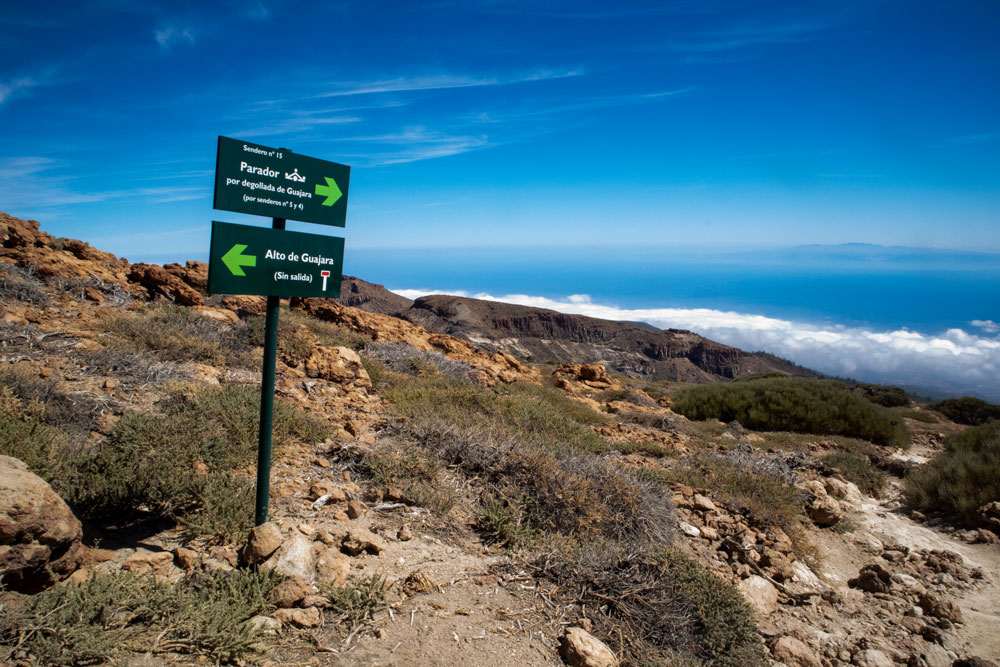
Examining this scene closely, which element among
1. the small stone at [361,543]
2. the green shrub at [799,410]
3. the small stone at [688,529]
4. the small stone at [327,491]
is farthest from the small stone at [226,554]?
the green shrub at [799,410]

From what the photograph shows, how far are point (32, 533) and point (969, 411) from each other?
89.8 feet

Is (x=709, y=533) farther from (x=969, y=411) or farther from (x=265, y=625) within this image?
(x=969, y=411)

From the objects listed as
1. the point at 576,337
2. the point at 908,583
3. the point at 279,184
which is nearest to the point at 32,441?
the point at 279,184

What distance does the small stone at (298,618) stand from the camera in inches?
125

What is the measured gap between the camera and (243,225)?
338cm

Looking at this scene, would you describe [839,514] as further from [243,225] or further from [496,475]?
[243,225]

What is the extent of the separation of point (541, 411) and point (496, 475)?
2932mm

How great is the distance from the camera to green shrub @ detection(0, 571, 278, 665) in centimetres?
245

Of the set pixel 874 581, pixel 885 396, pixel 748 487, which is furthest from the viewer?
pixel 885 396

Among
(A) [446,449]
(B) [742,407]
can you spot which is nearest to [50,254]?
(A) [446,449]

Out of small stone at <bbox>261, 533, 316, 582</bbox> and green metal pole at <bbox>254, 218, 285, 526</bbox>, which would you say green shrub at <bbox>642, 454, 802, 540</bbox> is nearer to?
small stone at <bbox>261, 533, 316, 582</bbox>

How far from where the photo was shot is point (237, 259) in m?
3.37

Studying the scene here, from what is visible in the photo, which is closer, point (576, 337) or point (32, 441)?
point (32, 441)

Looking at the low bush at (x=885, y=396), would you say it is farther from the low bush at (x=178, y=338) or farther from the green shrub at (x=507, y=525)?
the low bush at (x=178, y=338)
